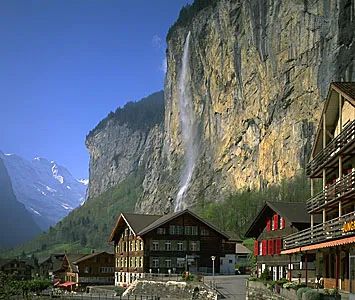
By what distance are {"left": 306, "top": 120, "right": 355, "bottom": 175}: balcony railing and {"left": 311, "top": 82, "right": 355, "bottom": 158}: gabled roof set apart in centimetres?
247

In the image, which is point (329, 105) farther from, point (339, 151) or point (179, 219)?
point (179, 219)

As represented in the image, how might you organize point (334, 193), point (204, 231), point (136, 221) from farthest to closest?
point (136, 221) → point (204, 231) → point (334, 193)

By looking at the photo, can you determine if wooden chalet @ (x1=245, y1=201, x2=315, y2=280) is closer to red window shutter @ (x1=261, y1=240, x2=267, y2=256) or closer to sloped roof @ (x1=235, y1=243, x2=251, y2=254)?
red window shutter @ (x1=261, y1=240, x2=267, y2=256)

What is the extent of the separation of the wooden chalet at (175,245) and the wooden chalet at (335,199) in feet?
127

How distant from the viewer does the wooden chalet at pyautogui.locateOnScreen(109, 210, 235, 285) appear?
86938 mm

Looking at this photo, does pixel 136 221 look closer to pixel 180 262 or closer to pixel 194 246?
pixel 180 262

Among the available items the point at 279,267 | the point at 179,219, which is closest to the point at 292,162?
the point at 179,219

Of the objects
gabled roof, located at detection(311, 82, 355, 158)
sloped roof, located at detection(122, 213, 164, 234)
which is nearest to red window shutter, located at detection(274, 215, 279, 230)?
gabled roof, located at detection(311, 82, 355, 158)

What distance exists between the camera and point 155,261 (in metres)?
87.1

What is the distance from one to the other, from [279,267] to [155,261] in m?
28.4

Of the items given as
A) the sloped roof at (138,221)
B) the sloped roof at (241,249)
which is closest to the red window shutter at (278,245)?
the sloped roof at (138,221)

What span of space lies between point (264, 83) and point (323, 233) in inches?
4991

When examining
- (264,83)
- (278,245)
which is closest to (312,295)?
(278,245)

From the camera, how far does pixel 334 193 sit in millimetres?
39531
